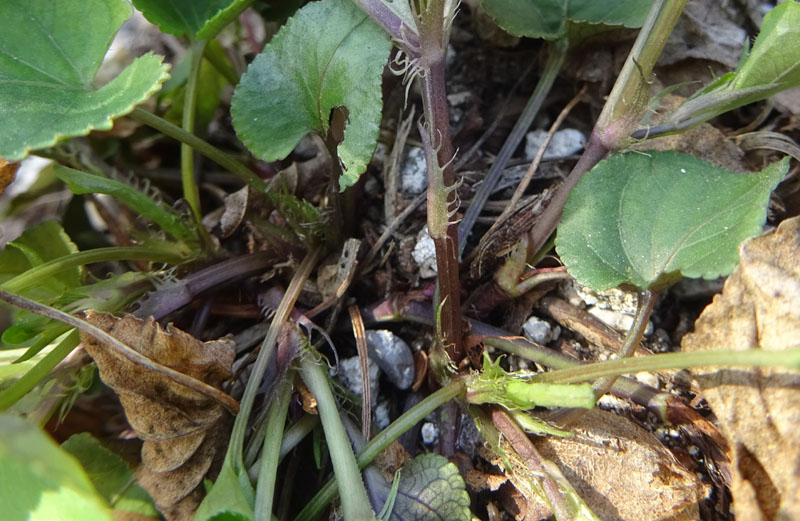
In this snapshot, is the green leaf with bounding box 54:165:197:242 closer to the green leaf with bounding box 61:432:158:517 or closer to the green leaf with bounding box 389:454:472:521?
the green leaf with bounding box 61:432:158:517

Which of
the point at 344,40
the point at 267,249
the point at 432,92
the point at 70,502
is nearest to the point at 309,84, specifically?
the point at 344,40

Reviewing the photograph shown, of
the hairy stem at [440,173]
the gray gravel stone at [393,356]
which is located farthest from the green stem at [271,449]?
the hairy stem at [440,173]

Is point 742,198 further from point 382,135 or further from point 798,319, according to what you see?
point 382,135

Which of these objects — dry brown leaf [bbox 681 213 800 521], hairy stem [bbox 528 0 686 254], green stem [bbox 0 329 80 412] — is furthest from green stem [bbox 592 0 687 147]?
green stem [bbox 0 329 80 412]

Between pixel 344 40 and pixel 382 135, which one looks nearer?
pixel 344 40

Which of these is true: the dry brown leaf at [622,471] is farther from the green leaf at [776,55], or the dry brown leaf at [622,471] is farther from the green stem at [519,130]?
the green leaf at [776,55]

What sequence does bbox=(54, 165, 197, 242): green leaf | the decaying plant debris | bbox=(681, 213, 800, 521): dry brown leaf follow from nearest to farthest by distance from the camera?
bbox=(681, 213, 800, 521): dry brown leaf < the decaying plant debris < bbox=(54, 165, 197, 242): green leaf
